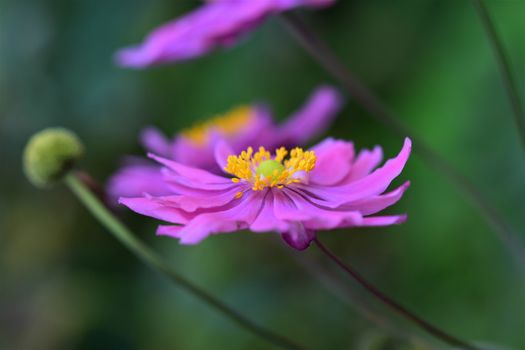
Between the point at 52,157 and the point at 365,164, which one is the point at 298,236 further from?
the point at 52,157

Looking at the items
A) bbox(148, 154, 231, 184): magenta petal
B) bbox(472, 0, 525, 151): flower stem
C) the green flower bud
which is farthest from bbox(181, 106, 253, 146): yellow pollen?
bbox(472, 0, 525, 151): flower stem

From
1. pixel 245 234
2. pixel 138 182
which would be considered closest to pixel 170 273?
pixel 138 182

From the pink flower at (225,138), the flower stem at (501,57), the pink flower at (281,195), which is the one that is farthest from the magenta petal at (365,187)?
the pink flower at (225,138)

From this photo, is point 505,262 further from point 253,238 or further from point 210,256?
point 210,256

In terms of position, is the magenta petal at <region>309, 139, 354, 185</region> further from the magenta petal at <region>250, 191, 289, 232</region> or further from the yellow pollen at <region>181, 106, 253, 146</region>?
the yellow pollen at <region>181, 106, 253, 146</region>

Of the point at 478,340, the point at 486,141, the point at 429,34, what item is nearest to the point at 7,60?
the point at 429,34

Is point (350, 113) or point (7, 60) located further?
point (7, 60)
